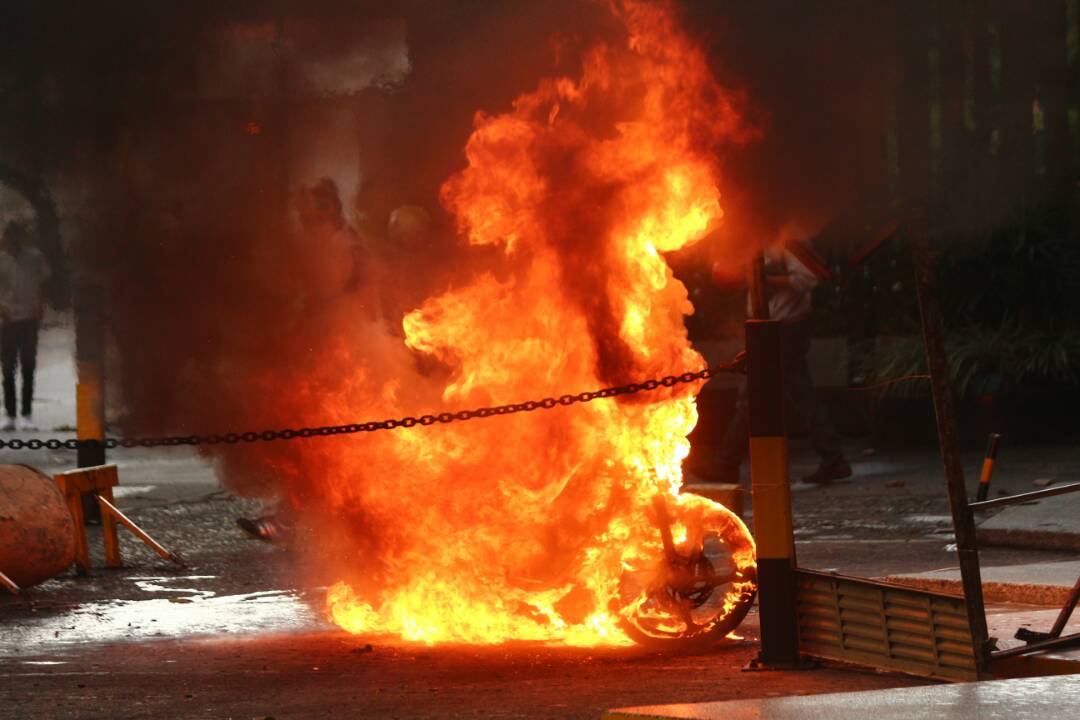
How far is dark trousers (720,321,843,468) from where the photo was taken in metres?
11.5

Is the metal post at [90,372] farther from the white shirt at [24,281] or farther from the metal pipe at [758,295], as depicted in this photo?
the metal pipe at [758,295]

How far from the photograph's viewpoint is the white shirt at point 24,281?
30.3 feet

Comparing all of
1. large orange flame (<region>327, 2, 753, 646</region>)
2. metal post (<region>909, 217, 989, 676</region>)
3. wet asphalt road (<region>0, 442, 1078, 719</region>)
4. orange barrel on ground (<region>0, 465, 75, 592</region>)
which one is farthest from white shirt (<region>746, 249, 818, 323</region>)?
metal post (<region>909, 217, 989, 676</region>)

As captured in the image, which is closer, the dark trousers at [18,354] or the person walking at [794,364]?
the person walking at [794,364]

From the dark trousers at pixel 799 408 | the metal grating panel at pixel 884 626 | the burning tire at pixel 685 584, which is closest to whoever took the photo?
the metal grating panel at pixel 884 626

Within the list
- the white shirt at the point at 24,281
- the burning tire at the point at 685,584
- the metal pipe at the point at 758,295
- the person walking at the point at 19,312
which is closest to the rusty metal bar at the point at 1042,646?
the burning tire at the point at 685,584

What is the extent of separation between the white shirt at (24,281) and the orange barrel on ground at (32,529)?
146 centimetres

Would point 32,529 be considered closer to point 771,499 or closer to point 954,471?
point 771,499

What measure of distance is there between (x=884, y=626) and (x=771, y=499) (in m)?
0.58

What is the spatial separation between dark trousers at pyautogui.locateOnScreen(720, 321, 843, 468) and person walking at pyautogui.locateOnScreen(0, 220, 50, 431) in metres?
4.91

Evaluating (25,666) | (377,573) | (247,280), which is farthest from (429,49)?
(25,666)

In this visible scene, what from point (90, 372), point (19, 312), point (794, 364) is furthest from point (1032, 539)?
point (19, 312)

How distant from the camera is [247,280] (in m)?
7.62

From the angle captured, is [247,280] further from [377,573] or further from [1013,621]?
[1013,621]
